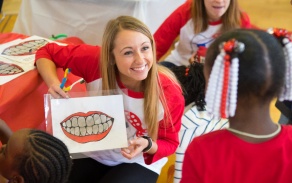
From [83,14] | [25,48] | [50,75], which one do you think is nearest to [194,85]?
[50,75]

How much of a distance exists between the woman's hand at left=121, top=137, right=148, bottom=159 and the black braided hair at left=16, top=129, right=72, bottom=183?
255 millimetres

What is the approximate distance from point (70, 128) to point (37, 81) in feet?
1.04

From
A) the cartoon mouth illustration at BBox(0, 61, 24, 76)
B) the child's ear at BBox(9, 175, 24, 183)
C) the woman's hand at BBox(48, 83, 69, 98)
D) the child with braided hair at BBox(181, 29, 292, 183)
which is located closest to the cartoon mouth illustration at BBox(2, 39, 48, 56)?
the cartoon mouth illustration at BBox(0, 61, 24, 76)

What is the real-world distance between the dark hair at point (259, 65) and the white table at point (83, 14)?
1611 millimetres

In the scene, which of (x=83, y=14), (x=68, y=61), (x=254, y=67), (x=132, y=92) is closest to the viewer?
(x=254, y=67)

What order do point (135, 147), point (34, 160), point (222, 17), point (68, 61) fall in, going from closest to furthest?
point (34, 160) < point (135, 147) < point (68, 61) < point (222, 17)

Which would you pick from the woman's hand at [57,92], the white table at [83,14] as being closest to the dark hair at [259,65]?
the woman's hand at [57,92]

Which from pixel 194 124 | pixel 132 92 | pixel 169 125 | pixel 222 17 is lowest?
pixel 194 124

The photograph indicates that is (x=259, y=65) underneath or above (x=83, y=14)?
above

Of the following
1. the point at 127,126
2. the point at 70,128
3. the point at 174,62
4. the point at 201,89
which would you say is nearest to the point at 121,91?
the point at 127,126

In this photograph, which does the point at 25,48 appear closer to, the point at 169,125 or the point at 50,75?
the point at 50,75

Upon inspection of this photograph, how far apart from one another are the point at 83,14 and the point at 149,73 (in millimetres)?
1312

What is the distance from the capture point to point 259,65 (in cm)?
72

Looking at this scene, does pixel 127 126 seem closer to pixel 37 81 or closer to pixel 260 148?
pixel 37 81
